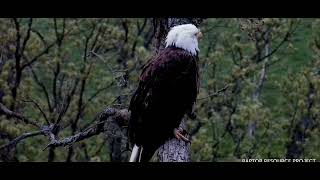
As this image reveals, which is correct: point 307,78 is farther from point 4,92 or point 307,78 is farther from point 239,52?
point 4,92

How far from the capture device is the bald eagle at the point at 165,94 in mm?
4516

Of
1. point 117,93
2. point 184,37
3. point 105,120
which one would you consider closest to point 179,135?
point 105,120

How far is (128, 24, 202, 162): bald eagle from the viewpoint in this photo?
4.52m

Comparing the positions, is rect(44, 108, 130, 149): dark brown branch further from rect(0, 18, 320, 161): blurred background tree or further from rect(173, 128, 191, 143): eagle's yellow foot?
rect(0, 18, 320, 161): blurred background tree

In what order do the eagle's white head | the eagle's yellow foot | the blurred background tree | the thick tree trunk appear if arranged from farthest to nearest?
the blurred background tree → the eagle's white head → the eagle's yellow foot → the thick tree trunk

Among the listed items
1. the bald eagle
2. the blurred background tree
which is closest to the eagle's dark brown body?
the bald eagle

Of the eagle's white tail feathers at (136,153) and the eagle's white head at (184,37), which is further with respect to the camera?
the eagle's white head at (184,37)

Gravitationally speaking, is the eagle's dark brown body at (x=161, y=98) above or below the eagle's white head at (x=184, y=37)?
below

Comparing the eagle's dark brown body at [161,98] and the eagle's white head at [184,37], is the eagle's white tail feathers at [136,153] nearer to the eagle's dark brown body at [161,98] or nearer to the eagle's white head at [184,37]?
the eagle's dark brown body at [161,98]

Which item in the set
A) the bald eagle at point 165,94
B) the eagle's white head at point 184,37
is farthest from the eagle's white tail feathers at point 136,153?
the eagle's white head at point 184,37

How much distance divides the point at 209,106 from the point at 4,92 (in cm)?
469

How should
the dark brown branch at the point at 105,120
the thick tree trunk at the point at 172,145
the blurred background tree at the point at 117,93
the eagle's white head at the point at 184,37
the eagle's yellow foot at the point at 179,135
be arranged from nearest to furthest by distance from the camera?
the thick tree trunk at the point at 172,145, the eagle's yellow foot at the point at 179,135, the eagle's white head at the point at 184,37, the dark brown branch at the point at 105,120, the blurred background tree at the point at 117,93

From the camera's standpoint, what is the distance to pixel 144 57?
36.6 feet
